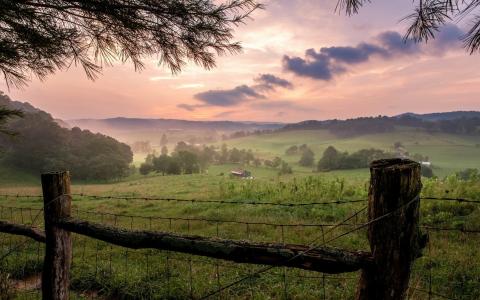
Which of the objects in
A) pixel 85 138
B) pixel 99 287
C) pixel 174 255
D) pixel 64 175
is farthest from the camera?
pixel 85 138

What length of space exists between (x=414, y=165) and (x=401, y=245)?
488 millimetres

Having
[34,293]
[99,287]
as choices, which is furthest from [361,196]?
[34,293]

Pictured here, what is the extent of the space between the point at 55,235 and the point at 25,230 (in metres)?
1.10

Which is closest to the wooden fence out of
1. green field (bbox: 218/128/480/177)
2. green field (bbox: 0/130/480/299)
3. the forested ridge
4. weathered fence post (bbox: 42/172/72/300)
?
green field (bbox: 0/130/480/299)

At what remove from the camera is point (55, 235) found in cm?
379

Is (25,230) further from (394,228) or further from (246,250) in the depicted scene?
(394,228)

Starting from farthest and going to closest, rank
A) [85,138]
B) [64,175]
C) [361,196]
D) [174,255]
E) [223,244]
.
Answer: [85,138] → [361,196] → [174,255] → [64,175] → [223,244]

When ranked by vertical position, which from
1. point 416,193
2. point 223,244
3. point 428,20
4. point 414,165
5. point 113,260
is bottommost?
point 113,260

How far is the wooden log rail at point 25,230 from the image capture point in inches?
169

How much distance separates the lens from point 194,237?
9.32ft

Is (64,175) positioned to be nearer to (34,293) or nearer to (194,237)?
(194,237)

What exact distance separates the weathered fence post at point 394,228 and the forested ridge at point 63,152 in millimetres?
64897

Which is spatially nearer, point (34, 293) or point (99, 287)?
point (34, 293)

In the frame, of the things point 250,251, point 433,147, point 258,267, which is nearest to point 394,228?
point 250,251
